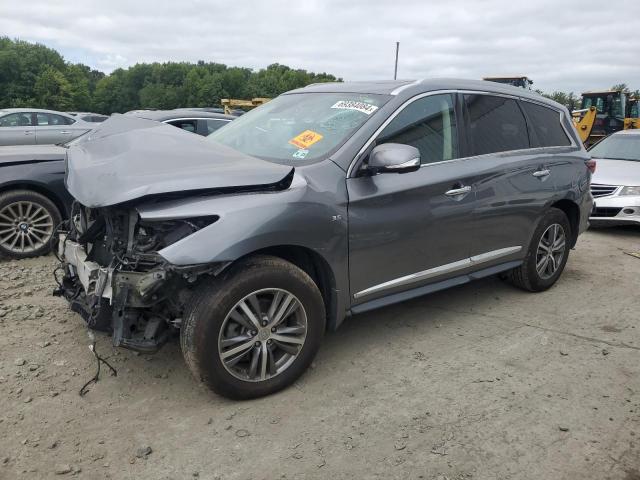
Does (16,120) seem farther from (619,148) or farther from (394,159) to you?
(619,148)

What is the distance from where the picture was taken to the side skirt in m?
3.43

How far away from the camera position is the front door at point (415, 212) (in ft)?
10.7

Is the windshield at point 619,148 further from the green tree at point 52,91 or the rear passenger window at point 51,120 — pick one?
the green tree at point 52,91

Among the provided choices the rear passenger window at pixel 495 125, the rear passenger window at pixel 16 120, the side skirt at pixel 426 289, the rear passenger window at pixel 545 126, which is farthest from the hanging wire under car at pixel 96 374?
the rear passenger window at pixel 16 120

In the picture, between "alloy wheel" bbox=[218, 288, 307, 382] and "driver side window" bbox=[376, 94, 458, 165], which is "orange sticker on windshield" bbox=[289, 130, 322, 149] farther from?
"alloy wheel" bbox=[218, 288, 307, 382]

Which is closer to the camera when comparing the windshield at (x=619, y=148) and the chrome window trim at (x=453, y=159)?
the chrome window trim at (x=453, y=159)

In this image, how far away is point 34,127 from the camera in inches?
531

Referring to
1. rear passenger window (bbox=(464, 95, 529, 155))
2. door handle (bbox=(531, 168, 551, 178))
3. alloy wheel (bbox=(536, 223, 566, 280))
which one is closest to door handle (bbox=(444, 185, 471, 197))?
rear passenger window (bbox=(464, 95, 529, 155))

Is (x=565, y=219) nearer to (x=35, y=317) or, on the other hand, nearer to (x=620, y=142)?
(x=35, y=317)

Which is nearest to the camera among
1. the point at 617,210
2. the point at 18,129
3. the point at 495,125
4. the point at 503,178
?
A: the point at 503,178

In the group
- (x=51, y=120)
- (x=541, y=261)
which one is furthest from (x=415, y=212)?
(x=51, y=120)

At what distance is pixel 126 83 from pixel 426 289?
101661mm

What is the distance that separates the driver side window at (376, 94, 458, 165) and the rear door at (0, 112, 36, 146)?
12.4 m

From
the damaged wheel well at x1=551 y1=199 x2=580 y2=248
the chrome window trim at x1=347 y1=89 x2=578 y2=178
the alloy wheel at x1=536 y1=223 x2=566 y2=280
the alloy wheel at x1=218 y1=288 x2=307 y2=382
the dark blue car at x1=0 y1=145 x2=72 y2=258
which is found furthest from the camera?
the dark blue car at x1=0 y1=145 x2=72 y2=258
